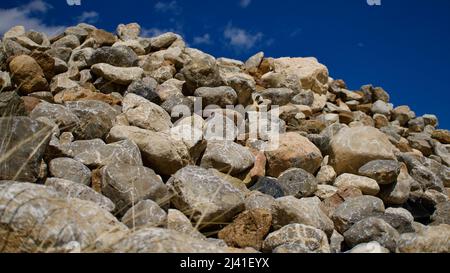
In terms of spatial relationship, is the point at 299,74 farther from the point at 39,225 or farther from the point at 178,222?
the point at 39,225

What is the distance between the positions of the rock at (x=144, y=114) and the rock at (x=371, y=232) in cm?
375

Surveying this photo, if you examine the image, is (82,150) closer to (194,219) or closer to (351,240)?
(194,219)

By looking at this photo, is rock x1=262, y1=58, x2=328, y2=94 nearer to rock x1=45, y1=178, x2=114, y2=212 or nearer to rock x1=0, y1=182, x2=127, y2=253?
rock x1=45, y1=178, x2=114, y2=212

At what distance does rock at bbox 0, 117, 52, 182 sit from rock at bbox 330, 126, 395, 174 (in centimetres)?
540

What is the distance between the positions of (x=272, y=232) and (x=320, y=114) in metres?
7.26

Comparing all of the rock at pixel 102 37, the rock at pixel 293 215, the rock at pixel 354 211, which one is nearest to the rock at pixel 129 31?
the rock at pixel 102 37

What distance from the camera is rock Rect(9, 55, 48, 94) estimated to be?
29.8ft

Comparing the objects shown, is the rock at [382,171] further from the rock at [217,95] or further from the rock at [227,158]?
the rock at [217,95]

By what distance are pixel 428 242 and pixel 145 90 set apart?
6.26 metres

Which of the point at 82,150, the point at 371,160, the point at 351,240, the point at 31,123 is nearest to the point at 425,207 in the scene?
the point at 371,160

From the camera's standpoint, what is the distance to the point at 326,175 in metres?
8.73

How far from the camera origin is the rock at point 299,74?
42.6 feet

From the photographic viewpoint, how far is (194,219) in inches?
233

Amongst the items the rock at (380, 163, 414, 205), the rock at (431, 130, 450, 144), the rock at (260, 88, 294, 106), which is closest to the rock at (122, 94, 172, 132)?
the rock at (260, 88, 294, 106)
